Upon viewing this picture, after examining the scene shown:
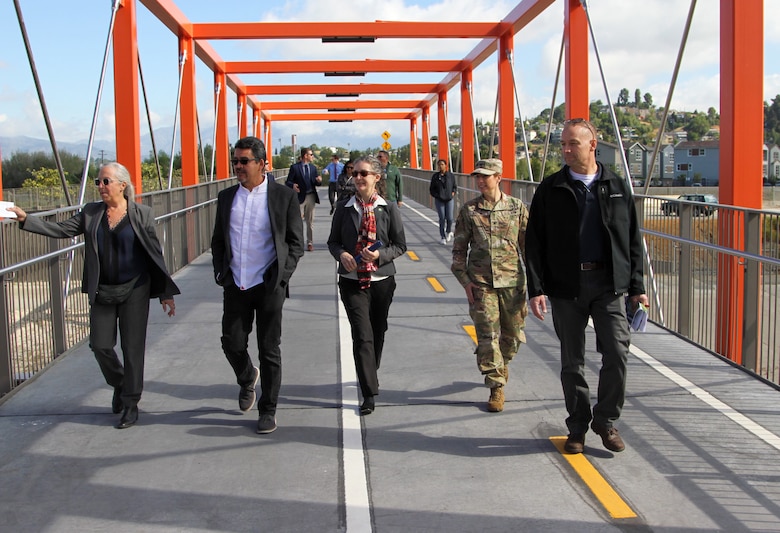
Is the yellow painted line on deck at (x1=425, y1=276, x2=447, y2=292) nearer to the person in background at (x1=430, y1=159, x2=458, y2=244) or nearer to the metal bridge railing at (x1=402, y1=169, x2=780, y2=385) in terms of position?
the metal bridge railing at (x1=402, y1=169, x2=780, y2=385)

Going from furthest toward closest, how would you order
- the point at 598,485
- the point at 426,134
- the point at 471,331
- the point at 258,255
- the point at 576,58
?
1. the point at 426,134
2. the point at 576,58
3. the point at 471,331
4. the point at 258,255
5. the point at 598,485

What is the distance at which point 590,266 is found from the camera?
5102mm

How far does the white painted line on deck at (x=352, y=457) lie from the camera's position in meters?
4.28

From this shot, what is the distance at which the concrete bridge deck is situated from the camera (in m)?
4.29

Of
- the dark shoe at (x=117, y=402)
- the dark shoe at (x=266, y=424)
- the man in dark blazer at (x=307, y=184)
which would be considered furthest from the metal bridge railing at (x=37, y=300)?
the man in dark blazer at (x=307, y=184)

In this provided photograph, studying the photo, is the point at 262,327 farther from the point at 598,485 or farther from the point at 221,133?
the point at 221,133

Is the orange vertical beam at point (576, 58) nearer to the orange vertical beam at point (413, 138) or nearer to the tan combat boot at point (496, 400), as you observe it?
the tan combat boot at point (496, 400)

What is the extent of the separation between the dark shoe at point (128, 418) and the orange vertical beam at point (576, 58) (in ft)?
32.3

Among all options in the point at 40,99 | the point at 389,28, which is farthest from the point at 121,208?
the point at 389,28

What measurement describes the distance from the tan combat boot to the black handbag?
7.71ft

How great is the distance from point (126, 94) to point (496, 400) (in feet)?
30.4

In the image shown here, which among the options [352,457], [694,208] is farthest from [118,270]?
[694,208]

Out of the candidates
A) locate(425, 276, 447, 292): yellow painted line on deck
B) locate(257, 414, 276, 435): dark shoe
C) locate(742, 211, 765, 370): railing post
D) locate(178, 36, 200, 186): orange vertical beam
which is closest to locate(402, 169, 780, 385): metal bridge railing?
locate(742, 211, 765, 370): railing post

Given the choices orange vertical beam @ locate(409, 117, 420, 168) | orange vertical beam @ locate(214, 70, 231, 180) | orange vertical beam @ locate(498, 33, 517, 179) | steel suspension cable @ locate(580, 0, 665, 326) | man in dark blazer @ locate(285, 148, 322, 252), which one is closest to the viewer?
steel suspension cable @ locate(580, 0, 665, 326)
